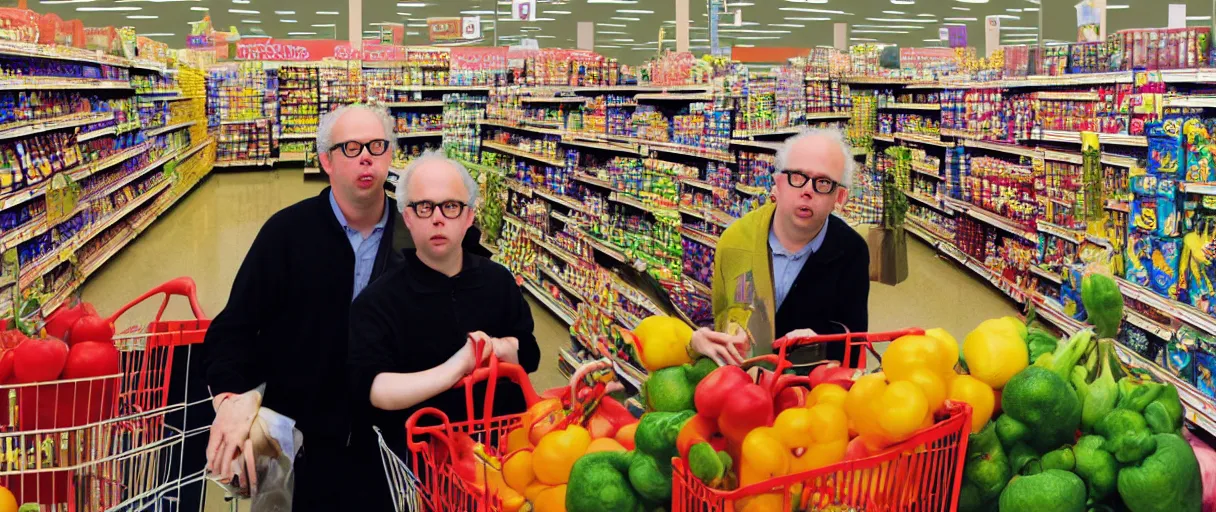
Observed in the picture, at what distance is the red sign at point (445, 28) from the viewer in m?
9.51

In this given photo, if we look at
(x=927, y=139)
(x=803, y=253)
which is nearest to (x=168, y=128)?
(x=927, y=139)

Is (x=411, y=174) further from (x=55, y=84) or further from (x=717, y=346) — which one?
(x=55, y=84)

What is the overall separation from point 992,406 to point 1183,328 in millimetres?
3330

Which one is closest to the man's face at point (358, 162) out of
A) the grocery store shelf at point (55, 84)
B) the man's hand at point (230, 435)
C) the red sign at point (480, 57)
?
the man's hand at point (230, 435)

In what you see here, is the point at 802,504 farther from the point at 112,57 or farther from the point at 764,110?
the point at 112,57

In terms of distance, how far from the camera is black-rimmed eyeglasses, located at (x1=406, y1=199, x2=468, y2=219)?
6.43 feet

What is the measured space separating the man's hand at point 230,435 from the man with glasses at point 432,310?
Result: 0.21m

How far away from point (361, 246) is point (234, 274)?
719 cm

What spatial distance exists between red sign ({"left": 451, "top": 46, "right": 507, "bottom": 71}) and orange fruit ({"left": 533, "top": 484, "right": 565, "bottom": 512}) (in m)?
8.35

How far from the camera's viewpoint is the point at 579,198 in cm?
734

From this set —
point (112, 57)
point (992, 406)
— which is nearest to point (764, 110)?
point (992, 406)

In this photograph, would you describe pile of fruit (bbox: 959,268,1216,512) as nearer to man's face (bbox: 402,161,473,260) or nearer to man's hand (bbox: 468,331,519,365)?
man's hand (bbox: 468,331,519,365)

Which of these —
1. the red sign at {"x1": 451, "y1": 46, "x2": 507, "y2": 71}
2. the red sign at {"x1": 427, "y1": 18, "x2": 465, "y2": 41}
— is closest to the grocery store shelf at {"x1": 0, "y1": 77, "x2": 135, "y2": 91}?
the red sign at {"x1": 427, "y1": 18, "x2": 465, "y2": 41}

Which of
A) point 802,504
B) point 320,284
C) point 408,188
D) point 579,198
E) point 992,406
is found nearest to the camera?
point 802,504
